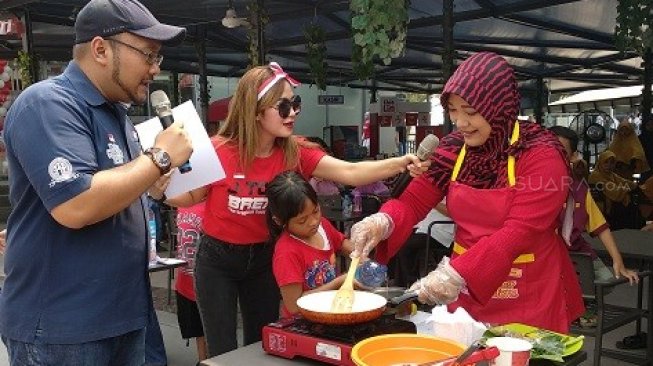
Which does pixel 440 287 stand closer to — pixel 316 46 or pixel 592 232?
pixel 592 232

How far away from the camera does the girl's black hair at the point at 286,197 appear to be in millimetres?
2424

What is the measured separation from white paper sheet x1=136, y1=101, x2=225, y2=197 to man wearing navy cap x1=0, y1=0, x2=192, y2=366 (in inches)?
15.0

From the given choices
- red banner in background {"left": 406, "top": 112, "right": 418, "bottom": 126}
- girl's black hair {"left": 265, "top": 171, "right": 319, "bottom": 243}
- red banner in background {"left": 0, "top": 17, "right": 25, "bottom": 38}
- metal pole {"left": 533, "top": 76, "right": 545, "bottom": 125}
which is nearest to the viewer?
girl's black hair {"left": 265, "top": 171, "right": 319, "bottom": 243}

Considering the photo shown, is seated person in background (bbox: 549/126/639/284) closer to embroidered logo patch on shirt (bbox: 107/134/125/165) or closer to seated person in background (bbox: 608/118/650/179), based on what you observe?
embroidered logo patch on shirt (bbox: 107/134/125/165)

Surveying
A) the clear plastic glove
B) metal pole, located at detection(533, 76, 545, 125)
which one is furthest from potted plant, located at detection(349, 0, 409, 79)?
metal pole, located at detection(533, 76, 545, 125)

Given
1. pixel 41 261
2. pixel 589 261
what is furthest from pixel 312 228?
pixel 589 261

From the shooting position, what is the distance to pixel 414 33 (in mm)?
10672

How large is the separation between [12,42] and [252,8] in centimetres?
646

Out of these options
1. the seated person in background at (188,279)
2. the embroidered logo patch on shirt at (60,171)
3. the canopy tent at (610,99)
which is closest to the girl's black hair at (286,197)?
the embroidered logo patch on shirt at (60,171)

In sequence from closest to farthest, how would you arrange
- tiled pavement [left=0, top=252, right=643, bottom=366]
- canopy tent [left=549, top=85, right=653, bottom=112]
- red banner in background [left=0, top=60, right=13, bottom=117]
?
tiled pavement [left=0, top=252, right=643, bottom=366] < red banner in background [left=0, top=60, right=13, bottom=117] < canopy tent [left=549, top=85, right=653, bottom=112]

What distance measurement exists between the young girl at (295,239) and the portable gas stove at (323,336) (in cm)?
51

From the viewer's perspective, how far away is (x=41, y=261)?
169cm

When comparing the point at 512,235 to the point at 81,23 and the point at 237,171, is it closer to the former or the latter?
the point at 237,171

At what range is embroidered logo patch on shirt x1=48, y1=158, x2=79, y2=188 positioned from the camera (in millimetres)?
1534
